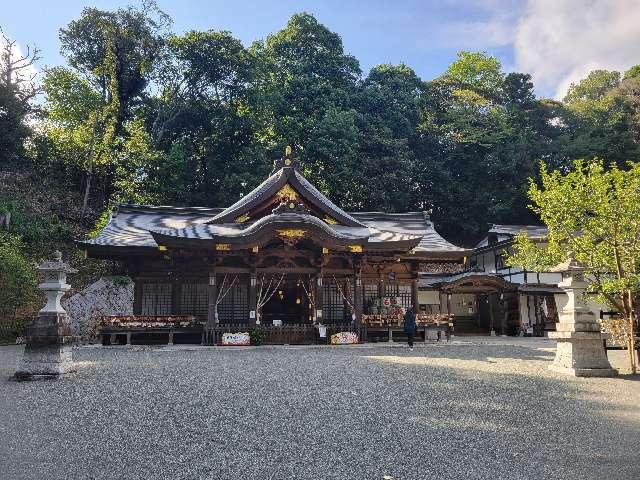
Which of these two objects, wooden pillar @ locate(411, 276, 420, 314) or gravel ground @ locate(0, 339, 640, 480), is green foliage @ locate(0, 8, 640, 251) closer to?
wooden pillar @ locate(411, 276, 420, 314)

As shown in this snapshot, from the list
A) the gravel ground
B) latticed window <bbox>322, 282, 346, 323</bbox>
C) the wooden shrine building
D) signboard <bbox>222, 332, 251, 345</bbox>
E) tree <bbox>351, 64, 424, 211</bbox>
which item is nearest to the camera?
the gravel ground

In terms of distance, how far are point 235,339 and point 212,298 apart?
1978 mm

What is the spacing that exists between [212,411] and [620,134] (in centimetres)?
4736

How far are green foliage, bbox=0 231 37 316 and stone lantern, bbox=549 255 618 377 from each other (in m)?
19.5

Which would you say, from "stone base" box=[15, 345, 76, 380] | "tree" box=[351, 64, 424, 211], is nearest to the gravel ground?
"stone base" box=[15, 345, 76, 380]

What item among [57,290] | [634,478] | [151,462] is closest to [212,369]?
[57,290]

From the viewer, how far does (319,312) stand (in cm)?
1916

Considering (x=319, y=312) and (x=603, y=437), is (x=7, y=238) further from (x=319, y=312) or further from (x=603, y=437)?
(x=603, y=437)

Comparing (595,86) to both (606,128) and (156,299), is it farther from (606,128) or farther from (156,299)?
(156,299)

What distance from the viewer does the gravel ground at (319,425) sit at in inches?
180

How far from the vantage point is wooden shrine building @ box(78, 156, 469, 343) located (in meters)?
18.5

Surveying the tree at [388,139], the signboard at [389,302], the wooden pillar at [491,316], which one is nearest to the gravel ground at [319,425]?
the signboard at [389,302]

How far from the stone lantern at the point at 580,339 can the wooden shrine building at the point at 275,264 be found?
922 centimetres

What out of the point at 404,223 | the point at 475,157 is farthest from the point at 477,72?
the point at 404,223
